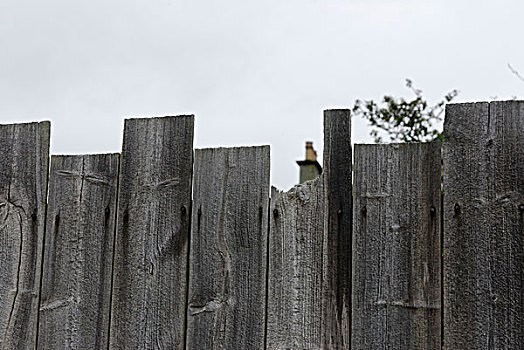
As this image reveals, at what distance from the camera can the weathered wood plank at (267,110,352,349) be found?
7.67ft

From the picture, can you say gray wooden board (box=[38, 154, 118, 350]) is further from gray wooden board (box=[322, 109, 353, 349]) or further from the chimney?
the chimney

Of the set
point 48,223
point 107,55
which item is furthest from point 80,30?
point 48,223

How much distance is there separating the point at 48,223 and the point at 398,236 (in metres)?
1.14

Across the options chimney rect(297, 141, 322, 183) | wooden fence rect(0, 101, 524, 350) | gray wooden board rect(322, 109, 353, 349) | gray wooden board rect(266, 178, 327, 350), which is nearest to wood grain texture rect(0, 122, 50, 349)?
wooden fence rect(0, 101, 524, 350)

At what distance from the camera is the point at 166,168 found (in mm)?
2578

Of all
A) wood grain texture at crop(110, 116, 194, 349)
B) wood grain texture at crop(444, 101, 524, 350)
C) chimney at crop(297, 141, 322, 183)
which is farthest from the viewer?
chimney at crop(297, 141, 322, 183)

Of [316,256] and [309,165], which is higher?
[309,165]

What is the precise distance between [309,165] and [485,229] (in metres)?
6.72

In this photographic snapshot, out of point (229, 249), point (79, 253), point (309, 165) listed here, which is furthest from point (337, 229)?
point (309, 165)

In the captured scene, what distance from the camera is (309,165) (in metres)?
8.94

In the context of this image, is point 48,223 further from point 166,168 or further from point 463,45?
point 463,45

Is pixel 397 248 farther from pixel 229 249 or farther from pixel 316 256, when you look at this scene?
pixel 229 249

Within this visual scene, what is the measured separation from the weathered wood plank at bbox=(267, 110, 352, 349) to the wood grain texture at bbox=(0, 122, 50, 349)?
0.80 meters

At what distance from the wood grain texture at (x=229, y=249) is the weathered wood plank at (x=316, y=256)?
43 mm
